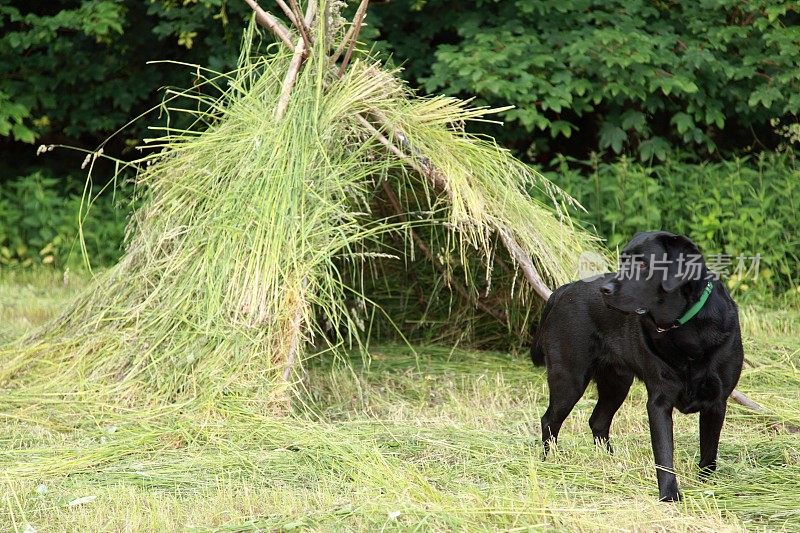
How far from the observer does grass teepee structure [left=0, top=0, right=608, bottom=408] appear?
5332 millimetres

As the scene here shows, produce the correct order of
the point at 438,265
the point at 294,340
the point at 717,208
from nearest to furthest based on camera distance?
the point at 294,340 → the point at 438,265 → the point at 717,208

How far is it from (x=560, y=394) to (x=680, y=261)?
1.04 meters

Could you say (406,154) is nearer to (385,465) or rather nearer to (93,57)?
(385,465)

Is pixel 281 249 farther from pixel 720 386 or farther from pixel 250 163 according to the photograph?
pixel 720 386

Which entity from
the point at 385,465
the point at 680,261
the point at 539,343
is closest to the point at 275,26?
the point at 539,343

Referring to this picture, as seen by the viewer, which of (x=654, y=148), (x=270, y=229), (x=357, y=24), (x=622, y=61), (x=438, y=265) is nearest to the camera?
(x=270, y=229)

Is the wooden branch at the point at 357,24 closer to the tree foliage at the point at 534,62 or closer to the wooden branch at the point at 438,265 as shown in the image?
the wooden branch at the point at 438,265

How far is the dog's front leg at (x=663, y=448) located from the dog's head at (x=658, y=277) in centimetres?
32

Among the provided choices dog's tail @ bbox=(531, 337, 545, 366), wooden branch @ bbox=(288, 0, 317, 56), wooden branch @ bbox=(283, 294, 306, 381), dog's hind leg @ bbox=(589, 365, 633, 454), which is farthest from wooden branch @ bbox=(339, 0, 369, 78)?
dog's hind leg @ bbox=(589, 365, 633, 454)

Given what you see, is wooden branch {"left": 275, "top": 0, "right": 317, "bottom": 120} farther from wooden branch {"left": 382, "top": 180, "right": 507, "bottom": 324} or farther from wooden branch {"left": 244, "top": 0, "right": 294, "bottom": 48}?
wooden branch {"left": 382, "top": 180, "right": 507, "bottom": 324}

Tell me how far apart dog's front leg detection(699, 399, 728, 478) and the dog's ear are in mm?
557

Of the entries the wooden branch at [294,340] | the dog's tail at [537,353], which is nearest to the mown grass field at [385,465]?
the wooden branch at [294,340]

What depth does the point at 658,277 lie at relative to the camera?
4039mm

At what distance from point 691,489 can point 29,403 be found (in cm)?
334
